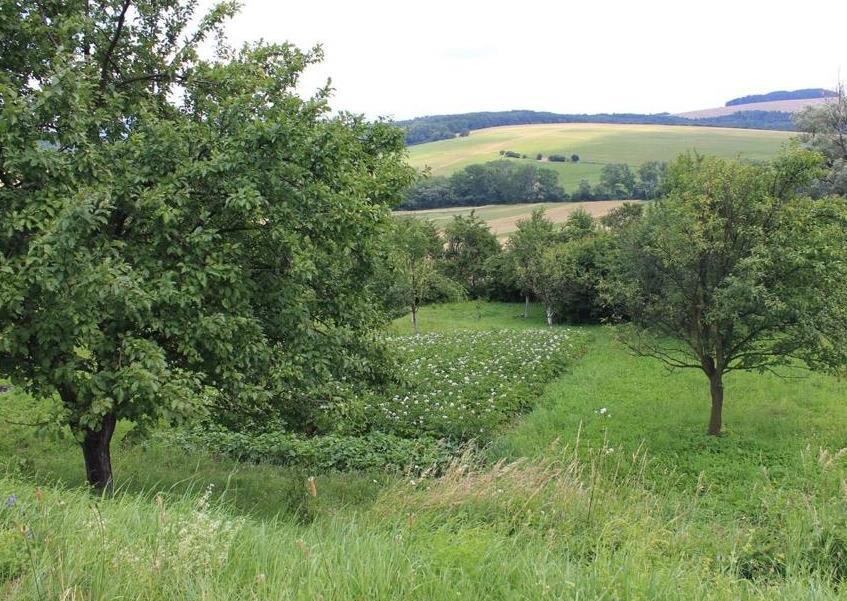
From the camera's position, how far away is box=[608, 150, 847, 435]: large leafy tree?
1301cm

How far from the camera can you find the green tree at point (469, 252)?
55.4 meters

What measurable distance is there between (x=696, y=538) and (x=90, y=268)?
6.39 m

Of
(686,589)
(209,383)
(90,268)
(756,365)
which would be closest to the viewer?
(686,589)

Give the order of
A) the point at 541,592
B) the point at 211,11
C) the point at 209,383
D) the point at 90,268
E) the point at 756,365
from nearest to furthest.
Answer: the point at 541,592 → the point at 90,268 → the point at 209,383 → the point at 211,11 → the point at 756,365

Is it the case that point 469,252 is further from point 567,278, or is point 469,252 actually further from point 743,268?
point 743,268

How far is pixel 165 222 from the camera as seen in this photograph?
6309 millimetres

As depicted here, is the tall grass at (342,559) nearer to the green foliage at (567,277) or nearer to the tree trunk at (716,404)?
the tree trunk at (716,404)

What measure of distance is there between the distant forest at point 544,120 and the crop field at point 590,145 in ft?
16.9

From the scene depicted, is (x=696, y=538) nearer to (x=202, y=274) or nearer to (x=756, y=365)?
(x=202, y=274)

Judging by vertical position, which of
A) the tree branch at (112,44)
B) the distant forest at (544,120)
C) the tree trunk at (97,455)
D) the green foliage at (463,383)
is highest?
the distant forest at (544,120)

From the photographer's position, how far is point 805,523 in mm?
5660

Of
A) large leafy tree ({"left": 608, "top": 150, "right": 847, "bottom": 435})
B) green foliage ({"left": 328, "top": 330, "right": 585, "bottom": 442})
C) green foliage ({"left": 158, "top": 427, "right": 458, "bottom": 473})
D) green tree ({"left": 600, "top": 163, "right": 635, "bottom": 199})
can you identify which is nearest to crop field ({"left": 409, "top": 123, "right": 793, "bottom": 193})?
green tree ({"left": 600, "top": 163, "right": 635, "bottom": 199})

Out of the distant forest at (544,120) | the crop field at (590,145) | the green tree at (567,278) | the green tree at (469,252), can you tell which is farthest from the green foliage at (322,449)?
the distant forest at (544,120)

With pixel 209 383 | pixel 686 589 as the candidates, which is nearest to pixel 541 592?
pixel 686 589
